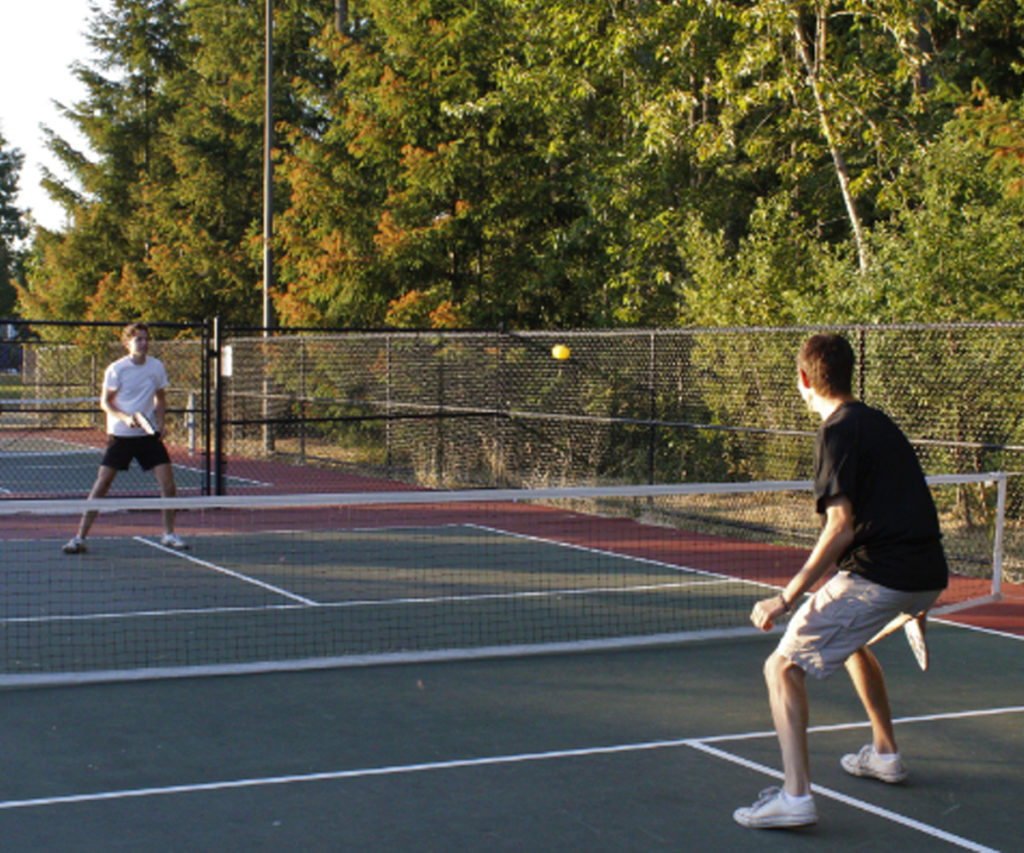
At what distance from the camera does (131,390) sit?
11453 mm

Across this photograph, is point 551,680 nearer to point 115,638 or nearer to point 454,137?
point 115,638

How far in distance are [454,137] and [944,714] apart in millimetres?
17711

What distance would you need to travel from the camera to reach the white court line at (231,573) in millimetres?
9617

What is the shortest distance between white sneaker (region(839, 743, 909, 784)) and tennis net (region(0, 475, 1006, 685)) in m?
2.62

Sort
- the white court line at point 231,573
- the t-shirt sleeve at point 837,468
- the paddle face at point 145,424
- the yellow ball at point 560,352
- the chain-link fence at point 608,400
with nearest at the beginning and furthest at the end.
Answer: the t-shirt sleeve at point 837,468 < the white court line at point 231,573 < the paddle face at point 145,424 < the chain-link fence at point 608,400 < the yellow ball at point 560,352

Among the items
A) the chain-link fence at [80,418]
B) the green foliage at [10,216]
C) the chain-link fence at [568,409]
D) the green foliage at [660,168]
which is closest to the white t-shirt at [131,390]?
the chain-link fence at [568,409]

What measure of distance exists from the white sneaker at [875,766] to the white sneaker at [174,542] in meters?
8.03

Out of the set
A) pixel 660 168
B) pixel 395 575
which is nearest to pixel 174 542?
pixel 395 575

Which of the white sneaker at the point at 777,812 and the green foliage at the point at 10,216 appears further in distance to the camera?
the green foliage at the point at 10,216

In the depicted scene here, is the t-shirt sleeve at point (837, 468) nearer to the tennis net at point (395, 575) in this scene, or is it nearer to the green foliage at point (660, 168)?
the tennis net at point (395, 575)

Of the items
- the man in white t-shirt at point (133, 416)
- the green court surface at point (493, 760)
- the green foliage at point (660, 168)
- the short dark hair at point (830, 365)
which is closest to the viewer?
the green court surface at point (493, 760)

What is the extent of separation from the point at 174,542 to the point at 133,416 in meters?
1.36

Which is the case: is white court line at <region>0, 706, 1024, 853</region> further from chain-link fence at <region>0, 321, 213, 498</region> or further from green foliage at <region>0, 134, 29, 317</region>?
green foliage at <region>0, 134, 29, 317</region>

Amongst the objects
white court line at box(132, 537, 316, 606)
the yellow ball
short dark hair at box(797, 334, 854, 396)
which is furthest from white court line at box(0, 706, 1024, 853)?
the yellow ball
